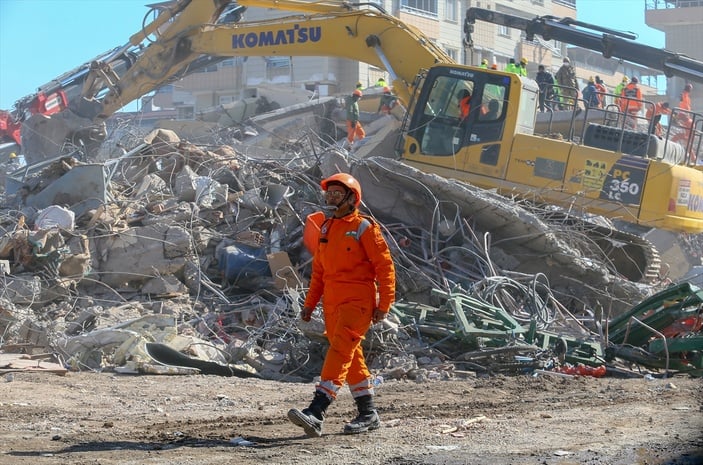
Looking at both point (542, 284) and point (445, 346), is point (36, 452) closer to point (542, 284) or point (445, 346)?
point (445, 346)

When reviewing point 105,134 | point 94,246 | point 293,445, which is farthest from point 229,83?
point 293,445

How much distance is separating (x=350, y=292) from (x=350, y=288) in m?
0.02

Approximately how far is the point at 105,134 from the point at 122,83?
4.05 ft

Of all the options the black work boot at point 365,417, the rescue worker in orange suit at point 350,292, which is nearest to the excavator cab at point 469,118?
the rescue worker in orange suit at point 350,292

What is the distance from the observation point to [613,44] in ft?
57.1

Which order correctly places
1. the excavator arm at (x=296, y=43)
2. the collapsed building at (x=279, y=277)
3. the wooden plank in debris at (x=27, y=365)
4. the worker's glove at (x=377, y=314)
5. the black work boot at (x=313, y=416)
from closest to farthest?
the black work boot at (x=313, y=416) → the worker's glove at (x=377, y=314) → the wooden plank in debris at (x=27, y=365) → the collapsed building at (x=279, y=277) → the excavator arm at (x=296, y=43)

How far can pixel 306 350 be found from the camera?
10.2 meters

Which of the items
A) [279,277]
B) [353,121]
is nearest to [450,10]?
[353,121]

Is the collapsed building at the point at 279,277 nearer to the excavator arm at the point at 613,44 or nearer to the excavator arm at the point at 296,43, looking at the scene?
the excavator arm at the point at 296,43

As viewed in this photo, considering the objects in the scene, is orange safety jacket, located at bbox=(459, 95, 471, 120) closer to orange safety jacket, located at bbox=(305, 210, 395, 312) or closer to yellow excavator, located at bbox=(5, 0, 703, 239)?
yellow excavator, located at bbox=(5, 0, 703, 239)

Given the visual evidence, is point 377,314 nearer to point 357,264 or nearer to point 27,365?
point 357,264

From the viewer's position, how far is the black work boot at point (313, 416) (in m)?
6.51

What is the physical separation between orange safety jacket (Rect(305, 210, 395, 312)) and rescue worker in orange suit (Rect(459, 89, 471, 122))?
723 centimetres

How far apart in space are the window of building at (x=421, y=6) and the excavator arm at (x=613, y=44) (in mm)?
24537
